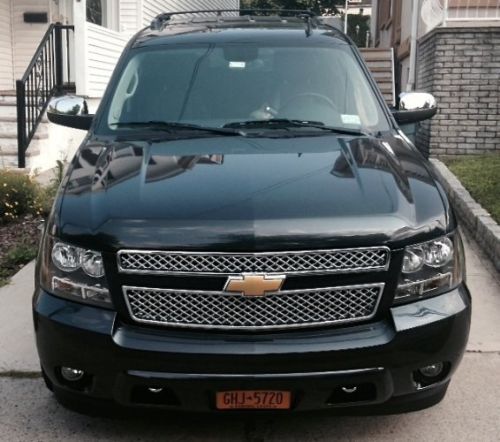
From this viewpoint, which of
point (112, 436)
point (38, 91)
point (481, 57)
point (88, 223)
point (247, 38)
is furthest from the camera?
point (38, 91)

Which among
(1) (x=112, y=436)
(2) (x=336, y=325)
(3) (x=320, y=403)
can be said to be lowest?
(1) (x=112, y=436)

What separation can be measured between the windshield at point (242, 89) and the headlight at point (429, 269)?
1.20 metres

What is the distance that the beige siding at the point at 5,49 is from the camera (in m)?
11.8

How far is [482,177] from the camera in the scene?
25.0 feet

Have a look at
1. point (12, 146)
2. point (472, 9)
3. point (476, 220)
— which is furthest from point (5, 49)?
point (476, 220)

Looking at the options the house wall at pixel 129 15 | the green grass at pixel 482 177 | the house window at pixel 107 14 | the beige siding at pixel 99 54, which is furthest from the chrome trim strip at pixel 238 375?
the house wall at pixel 129 15

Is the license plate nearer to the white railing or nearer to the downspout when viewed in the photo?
the white railing

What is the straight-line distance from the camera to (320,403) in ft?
8.67

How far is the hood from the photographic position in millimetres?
2623

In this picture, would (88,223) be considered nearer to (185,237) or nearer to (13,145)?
(185,237)

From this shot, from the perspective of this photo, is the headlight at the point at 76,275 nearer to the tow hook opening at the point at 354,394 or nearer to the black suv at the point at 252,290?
the black suv at the point at 252,290

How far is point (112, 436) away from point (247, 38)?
8.49ft

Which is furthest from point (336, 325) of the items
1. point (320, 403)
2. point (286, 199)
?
point (286, 199)

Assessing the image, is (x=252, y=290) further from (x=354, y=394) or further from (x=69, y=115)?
(x=69, y=115)
